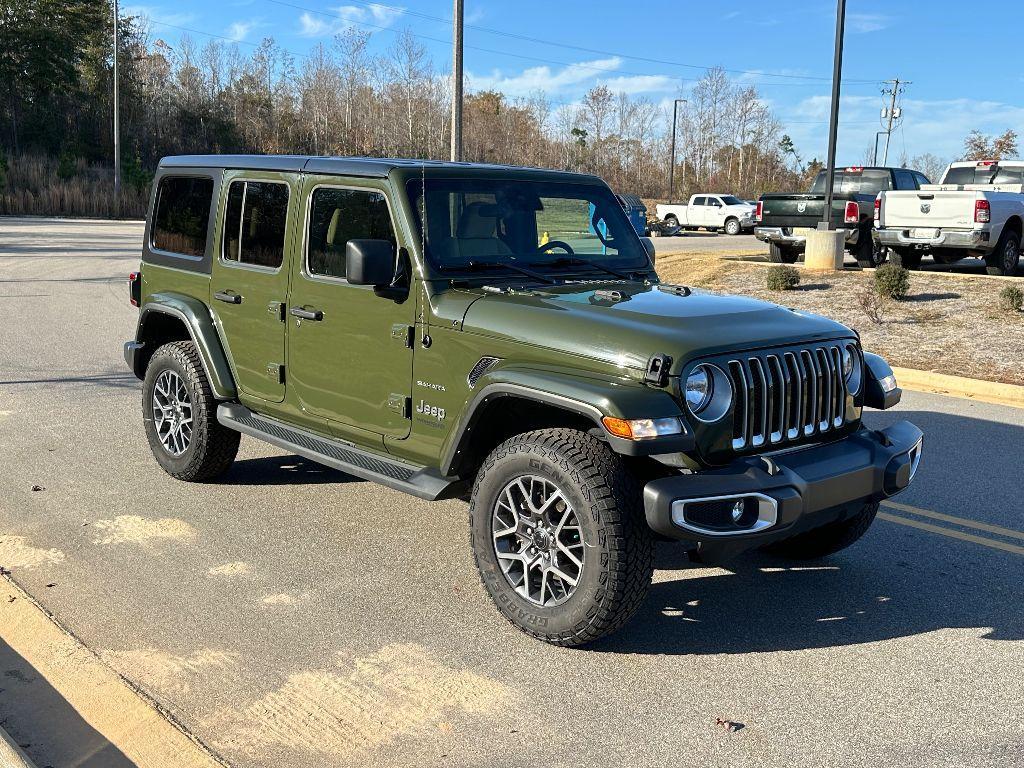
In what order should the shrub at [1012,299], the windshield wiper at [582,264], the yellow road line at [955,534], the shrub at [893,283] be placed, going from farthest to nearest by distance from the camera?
the shrub at [893,283] → the shrub at [1012,299] → the yellow road line at [955,534] → the windshield wiper at [582,264]

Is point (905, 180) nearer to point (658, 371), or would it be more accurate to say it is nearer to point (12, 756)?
point (658, 371)

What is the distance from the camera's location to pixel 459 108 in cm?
2278

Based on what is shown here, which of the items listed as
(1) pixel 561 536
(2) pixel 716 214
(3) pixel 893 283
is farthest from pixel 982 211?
(2) pixel 716 214

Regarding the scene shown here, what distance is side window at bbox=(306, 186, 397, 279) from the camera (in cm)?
520

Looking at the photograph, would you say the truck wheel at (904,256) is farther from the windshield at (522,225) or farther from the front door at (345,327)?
the front door at (345,327)

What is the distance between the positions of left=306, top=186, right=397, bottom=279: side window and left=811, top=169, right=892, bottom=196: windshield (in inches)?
700

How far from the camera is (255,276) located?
5.85 meters

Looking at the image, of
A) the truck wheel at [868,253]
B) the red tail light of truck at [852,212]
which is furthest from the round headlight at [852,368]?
the truck wheel at [868,253]

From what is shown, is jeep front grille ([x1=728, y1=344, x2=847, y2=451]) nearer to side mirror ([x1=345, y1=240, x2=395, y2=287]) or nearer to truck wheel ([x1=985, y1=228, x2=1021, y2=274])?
side mirror ([x1=345, y1=240, x2=395, y2=287])

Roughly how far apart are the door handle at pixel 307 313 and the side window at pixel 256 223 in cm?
32

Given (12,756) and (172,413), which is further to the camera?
(172,413)

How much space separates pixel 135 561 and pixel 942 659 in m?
3.74

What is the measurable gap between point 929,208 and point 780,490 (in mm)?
15539

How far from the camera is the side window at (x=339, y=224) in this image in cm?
520
